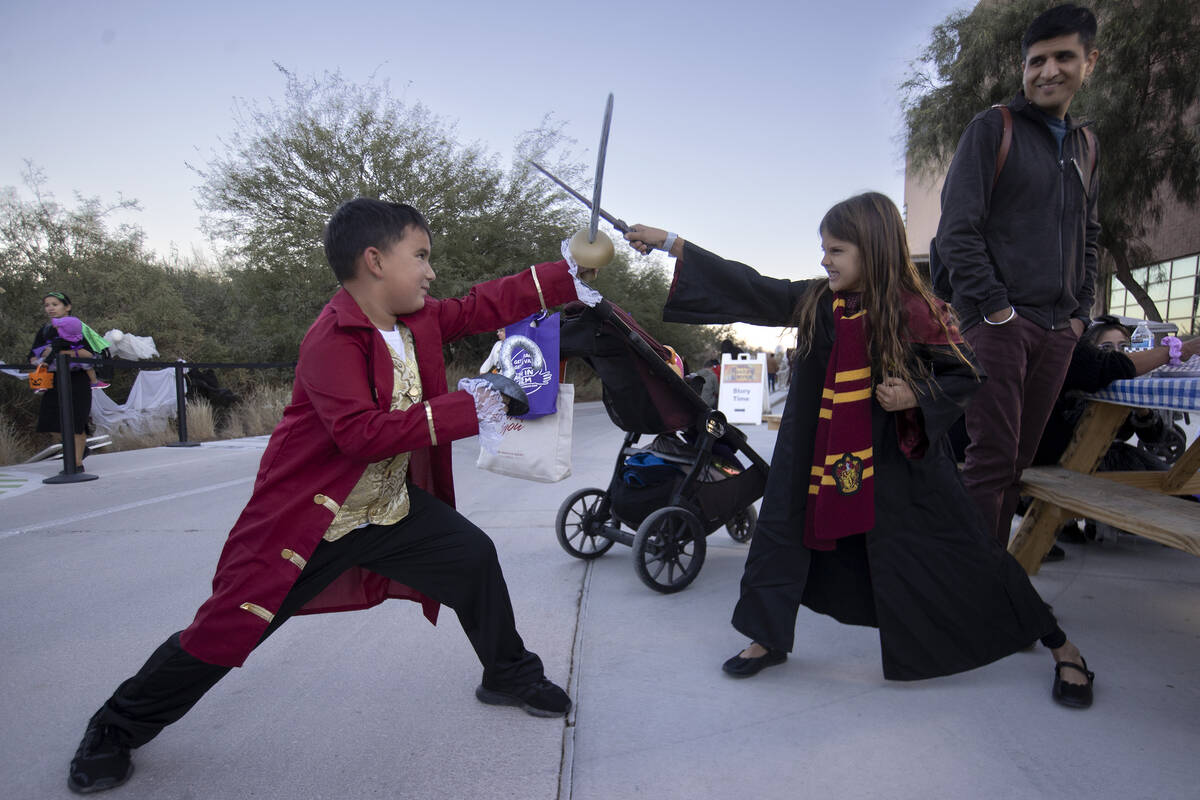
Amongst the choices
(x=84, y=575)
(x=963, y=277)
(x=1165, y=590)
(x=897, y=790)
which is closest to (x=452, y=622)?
A: (x=897, y=790)

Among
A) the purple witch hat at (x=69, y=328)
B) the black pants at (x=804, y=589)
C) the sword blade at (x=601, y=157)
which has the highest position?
the sword blade at (x=601, y=157)

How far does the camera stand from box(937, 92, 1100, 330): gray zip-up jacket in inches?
116

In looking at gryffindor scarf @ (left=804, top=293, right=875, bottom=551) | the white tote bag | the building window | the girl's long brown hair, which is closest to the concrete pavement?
gryffindor scarf @ (left=804, top=293, right=875, bottom=551)

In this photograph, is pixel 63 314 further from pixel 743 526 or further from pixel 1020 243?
pixel 1020 243

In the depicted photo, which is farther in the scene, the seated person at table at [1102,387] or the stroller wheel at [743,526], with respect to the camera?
the stroller wheel at [743,526]

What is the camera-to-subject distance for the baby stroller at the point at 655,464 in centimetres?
357

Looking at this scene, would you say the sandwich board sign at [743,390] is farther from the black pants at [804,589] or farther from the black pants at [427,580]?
the black pants at [427,580]

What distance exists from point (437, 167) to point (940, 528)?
60.0ft

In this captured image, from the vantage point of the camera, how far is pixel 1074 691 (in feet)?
7.91

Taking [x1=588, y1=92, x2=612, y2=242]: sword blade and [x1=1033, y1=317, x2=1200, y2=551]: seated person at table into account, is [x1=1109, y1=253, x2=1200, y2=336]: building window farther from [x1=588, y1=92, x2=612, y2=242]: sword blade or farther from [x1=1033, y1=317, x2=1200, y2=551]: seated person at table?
[x1=588, y1=92, x2=612, y2=242]: sword blade

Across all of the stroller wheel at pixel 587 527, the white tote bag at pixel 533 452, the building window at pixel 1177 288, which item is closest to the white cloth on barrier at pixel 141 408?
the stroller wheel at pixel 587 527

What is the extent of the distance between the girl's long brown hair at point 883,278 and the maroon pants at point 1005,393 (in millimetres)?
607

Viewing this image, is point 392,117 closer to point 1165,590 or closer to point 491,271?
point 491,271

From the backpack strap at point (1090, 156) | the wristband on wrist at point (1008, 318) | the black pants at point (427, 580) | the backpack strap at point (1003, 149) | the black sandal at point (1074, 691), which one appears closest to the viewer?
the black pants at point (427, 580)
